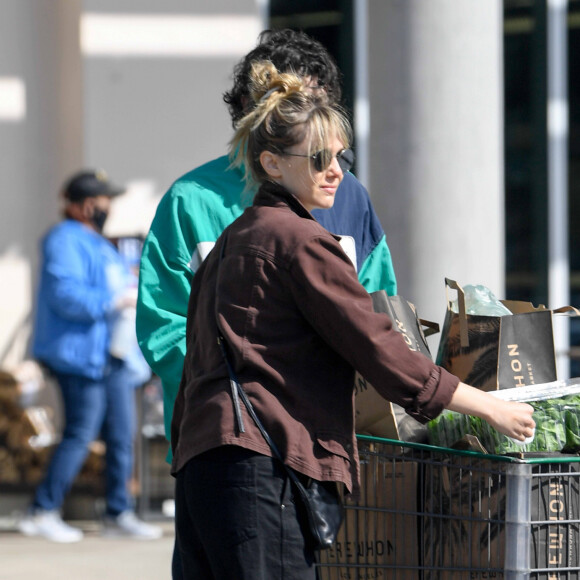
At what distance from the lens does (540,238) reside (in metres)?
8.62

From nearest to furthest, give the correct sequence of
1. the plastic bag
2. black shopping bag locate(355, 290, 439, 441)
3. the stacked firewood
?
black shopping bag locate(355, 290, 439, 441) → the plastic bag → the stacked firewood

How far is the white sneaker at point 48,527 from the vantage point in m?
6.01

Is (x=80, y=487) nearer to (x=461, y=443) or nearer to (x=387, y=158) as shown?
(x=387, y=158)

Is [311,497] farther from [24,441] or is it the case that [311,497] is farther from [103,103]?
[103,103]

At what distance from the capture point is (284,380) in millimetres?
2262

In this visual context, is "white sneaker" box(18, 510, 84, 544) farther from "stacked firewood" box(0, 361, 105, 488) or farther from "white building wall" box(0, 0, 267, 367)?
"white building wall" box(0, 0, 267, 367)

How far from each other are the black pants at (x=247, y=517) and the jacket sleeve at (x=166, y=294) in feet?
2.01

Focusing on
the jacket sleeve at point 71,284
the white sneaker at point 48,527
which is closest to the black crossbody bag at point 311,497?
the jacket sleeve at point 71,284

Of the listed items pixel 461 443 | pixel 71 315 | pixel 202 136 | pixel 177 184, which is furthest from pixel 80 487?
pixel 461 443

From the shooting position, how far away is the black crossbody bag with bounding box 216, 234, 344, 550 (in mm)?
2246

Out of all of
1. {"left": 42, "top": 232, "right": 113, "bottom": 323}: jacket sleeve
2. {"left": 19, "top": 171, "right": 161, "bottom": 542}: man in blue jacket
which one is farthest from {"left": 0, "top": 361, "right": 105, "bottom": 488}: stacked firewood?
{"left": 42, "top": 232, "right": 113, "bottom": 323}: jacket sleeve

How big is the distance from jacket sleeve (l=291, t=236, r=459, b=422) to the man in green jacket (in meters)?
0.66

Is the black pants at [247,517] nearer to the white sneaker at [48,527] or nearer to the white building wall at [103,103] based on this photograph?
the white sneaker at [48,527]

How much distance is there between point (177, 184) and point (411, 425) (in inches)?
35.6
